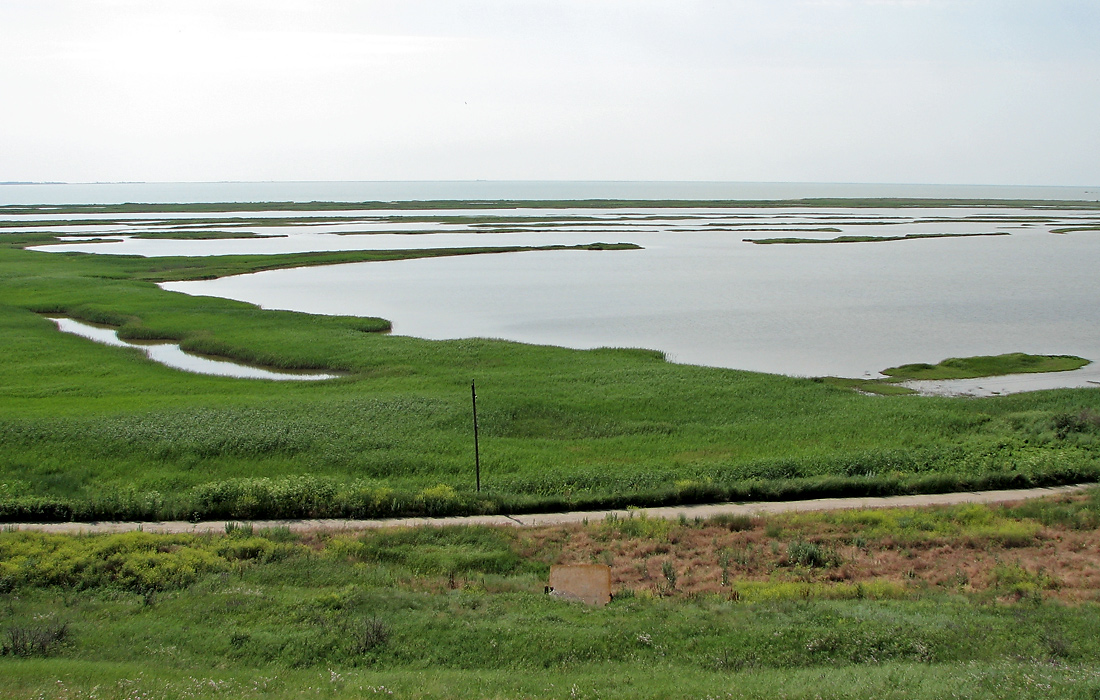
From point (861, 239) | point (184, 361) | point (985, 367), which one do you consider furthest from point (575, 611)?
point (861, 239)

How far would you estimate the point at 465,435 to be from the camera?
29531mm

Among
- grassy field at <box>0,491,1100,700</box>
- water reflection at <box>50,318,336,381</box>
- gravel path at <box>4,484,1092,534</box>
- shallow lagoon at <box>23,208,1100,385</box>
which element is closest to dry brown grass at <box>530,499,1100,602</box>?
grassy field at <box>0,491,1100,700</box>

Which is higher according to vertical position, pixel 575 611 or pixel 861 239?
pixel 861 239

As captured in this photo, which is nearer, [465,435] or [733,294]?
[465,435]

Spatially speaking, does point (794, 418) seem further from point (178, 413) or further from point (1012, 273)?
point (1012, 273)

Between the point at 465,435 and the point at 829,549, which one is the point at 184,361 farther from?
the point at 829,549

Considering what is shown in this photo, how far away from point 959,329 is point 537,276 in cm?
4045

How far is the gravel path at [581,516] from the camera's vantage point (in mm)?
20844

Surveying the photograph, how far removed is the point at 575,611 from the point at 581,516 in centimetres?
712

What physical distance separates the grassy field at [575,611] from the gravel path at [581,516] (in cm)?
102

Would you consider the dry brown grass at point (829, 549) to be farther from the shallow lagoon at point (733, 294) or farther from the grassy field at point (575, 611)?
the shallow lagoon at point (733, 294)

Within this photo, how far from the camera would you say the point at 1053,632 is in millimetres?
13328

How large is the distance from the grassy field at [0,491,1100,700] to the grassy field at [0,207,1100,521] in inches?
115

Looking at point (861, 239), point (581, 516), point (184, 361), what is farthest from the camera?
point (861, 239)
